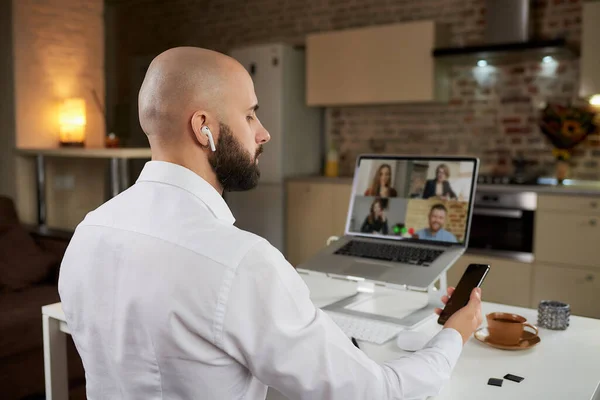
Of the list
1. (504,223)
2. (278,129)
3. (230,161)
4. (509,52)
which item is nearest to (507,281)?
(504,223)

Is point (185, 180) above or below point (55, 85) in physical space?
below

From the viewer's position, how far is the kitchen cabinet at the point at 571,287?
3758 mm

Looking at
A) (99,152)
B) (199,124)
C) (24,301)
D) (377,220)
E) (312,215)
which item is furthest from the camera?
(312,215)

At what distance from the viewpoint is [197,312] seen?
0.93 metres

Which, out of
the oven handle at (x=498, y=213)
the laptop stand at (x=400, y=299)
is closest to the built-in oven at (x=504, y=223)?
the oven handle at (x=498, y=213)

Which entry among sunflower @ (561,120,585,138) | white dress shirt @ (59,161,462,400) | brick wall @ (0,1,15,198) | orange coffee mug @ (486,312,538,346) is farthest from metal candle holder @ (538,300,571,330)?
brick wall @ (0,1,15,198)

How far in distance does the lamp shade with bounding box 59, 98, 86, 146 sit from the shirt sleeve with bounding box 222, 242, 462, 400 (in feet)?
12.5

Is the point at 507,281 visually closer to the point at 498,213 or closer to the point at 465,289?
the point at 498,213

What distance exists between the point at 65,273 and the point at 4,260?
96.0 inches

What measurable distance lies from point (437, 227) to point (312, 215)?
3102mm

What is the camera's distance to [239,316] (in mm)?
923

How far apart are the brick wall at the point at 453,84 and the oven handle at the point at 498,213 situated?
660 mm

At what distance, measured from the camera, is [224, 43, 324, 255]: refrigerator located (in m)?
5.17

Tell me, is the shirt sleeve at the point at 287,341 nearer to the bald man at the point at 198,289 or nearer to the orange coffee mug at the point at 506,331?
the bald man at the point at 198,289
